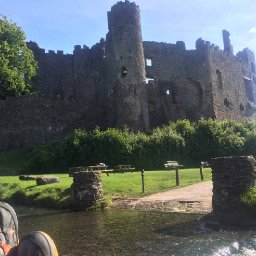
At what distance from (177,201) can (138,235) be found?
472 cm

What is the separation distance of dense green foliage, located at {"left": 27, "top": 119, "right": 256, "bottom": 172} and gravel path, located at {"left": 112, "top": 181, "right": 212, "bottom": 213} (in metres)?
14.3

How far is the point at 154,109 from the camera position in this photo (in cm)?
4869

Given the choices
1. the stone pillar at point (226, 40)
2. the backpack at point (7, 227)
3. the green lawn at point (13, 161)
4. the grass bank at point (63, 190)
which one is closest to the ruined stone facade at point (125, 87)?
the green lawn at point (13, 161)

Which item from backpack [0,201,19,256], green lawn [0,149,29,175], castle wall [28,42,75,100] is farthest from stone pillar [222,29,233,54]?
backpack [0,201,19,256]

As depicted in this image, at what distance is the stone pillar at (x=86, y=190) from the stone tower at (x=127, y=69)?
25.9m

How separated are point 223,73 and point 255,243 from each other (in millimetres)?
46498

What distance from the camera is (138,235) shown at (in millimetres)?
10805

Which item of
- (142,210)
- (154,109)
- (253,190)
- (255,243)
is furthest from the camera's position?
(154,109)

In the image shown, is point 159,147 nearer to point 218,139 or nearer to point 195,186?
point 218,139

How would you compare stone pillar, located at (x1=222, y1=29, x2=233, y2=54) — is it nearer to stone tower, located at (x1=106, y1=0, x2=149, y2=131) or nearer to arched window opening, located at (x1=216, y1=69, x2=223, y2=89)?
arched window opening, located at (x1=216, y1=69, x2=223, y2=89)

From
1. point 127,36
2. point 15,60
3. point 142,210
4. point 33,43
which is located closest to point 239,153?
point 127,36

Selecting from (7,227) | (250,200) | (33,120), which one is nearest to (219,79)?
(33,120)

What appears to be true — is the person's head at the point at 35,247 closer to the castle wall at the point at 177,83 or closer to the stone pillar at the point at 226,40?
the castle wall at the point at 177,83

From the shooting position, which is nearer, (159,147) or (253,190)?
(253,190)
